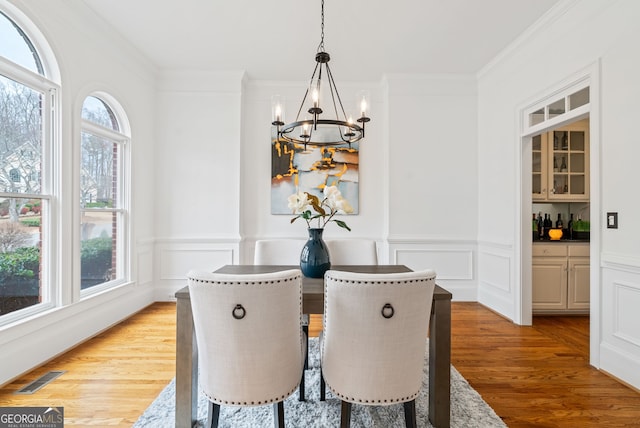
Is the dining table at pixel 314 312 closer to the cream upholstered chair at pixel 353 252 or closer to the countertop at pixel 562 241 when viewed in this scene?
the cream upholstered chair at pixel 353 252

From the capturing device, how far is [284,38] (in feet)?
10.00

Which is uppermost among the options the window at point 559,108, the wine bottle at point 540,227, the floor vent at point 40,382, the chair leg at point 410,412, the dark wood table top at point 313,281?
the window at point 559,108

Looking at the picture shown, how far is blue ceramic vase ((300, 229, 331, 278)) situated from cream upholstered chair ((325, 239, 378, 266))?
0.60 meters

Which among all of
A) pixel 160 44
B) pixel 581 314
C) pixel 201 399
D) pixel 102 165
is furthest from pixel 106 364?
pixel 581 314

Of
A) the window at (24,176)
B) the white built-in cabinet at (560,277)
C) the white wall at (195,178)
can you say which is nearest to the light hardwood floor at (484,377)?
the white built-in cabinet at (560,277)

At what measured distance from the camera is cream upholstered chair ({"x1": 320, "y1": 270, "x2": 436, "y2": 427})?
49.3 inches

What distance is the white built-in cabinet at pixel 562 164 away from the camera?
363 centimetres

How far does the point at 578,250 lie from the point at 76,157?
16.3 feet

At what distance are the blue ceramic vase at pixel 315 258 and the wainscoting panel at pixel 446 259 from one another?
216 centimetres

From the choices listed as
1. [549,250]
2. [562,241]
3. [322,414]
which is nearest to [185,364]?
[322,414]

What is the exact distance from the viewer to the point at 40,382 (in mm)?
2029

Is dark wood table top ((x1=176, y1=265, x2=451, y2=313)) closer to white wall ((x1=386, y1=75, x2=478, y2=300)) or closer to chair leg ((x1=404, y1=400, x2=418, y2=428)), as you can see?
chair leg ((x1=404, y1=400, x2=418, y2=428))

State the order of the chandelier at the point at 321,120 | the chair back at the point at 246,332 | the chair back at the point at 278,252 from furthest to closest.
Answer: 1. the chair back at the point at 278,252
2. the chandelier at the point at 321,120
3. the chair back at the point at 246,332

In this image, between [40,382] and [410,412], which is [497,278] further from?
[40,382]
